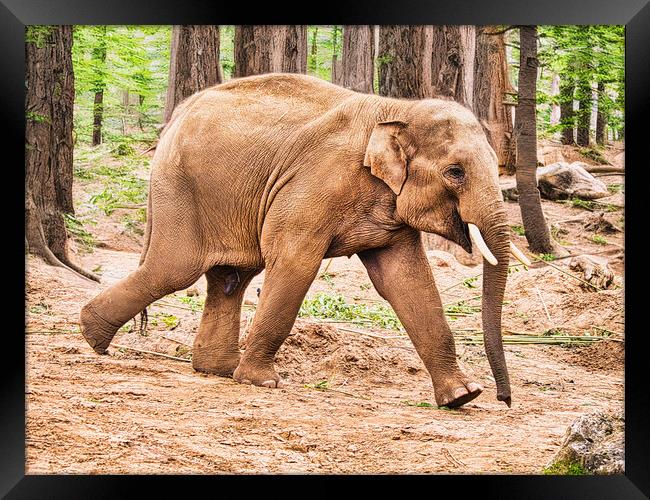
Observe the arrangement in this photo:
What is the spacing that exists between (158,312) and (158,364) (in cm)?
57

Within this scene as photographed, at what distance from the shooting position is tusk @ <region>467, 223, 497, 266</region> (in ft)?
20.6

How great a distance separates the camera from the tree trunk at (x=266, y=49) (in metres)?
7.85

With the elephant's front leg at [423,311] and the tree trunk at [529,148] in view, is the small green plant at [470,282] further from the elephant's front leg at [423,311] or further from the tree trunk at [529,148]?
the elephant's front leg at [423,311]

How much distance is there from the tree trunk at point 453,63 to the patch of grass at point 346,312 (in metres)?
1.61

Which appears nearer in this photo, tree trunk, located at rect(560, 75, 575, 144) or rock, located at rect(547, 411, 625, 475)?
rock, located at rect(547, 411, 625, 475)

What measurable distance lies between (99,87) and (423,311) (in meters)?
2.89

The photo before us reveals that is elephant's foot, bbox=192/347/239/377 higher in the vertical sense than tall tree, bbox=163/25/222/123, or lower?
lower

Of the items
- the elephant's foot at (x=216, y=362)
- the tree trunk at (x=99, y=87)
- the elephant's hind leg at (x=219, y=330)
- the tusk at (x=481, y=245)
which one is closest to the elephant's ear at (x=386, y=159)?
the tusk at (x=481, y=245)

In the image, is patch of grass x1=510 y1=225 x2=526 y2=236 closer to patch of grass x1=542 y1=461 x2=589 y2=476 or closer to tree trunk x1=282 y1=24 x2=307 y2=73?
tree trunk x1=282 y1=24 x2=307 y2=73

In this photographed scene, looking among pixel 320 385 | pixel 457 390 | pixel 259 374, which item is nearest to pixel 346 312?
pixel 320 385

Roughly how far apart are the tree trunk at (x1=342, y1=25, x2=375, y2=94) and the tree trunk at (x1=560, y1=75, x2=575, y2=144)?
1.35 metres

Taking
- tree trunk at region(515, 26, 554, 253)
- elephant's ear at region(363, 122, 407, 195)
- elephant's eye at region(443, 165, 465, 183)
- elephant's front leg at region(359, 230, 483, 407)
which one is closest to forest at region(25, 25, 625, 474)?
tree trunk at region(515, 26, 554, 253)
